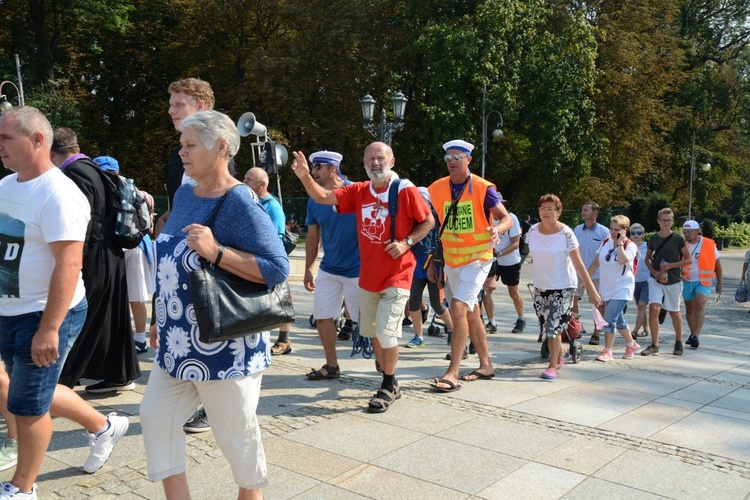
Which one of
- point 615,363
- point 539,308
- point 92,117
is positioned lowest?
point 615,363

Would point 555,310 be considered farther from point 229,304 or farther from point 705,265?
point 229,304

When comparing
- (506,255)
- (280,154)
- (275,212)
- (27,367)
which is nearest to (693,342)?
(506,255)

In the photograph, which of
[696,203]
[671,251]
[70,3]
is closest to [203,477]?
[671,251]

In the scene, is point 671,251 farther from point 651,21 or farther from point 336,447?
point 651,21

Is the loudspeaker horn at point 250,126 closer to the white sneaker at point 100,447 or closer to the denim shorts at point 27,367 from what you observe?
the white sneaker at point 100,447

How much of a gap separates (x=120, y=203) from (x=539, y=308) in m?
4.19

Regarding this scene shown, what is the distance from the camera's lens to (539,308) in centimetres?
726

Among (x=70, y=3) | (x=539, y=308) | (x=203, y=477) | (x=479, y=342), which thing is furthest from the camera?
(x=70, y=3)

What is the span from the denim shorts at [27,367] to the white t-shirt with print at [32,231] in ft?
0.21

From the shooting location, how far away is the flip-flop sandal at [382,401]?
17.4ft

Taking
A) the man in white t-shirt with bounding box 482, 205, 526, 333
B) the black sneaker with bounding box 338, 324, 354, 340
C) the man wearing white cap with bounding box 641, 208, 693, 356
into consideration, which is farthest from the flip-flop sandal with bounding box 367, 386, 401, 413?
the man wearing white cap with bounding box 641, 208, 693, 356

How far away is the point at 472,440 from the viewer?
4.70 metres

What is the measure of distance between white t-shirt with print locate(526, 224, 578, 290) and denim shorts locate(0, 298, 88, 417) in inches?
191

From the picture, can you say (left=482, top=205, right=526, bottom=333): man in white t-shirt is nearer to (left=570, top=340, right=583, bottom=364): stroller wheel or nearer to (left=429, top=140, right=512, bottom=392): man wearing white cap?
(left=570, top=340, right=583, bottom=364): stroller wheel
